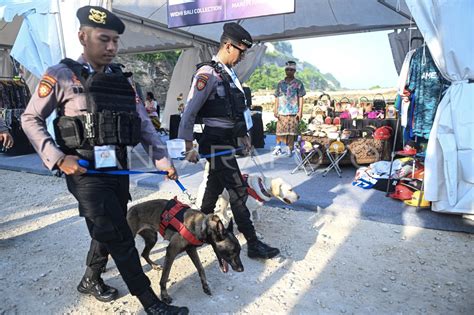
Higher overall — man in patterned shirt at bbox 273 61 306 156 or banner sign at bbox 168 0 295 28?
banner sign at bbox 168 0 295 28

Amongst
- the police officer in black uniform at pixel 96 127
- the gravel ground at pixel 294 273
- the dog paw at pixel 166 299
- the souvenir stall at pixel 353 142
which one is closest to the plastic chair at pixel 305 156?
the souvenir stall at pixel 353 142

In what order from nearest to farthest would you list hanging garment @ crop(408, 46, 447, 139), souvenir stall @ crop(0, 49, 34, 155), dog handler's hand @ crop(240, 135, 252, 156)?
dog handler's hand @ crop(240, 135, 252, 156) < hanging garment @ crop(408, 46, 447, 139) < souvenir stall @ crop(0, 49, 34, 155)

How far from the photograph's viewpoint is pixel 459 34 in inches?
145

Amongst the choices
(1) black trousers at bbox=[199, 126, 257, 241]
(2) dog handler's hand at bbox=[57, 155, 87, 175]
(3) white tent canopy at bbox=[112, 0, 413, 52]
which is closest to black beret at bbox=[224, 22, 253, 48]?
(1) black trousers at bbox=[199, 126, 257, 241]

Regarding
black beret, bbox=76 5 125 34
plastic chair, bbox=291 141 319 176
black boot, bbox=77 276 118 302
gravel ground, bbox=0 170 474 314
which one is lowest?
gravel ground, bbox=0 170 474 314

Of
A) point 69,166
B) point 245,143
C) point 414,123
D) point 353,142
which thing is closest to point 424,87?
point 414,123

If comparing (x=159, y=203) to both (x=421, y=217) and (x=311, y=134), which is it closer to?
(x=421, y=217)

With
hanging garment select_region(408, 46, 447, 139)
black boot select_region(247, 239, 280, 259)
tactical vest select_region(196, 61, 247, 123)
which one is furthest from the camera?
hanging garment select_region(408, 46, 447, 139)

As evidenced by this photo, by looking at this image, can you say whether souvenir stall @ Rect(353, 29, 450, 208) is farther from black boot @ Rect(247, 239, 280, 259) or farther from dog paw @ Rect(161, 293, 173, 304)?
dog paw @ Rect(161, 293, 173, 304)

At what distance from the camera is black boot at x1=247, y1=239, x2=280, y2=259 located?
3.19 meters

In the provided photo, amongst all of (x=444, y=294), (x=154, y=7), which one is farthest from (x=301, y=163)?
(x=154, y=7)

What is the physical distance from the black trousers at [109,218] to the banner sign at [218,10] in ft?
14.8

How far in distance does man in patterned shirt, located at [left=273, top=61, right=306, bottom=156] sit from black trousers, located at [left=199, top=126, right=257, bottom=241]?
15.0ft

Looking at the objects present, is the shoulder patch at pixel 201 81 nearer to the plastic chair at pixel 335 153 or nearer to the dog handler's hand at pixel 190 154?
the dog handler's hand at pixel 190 154
